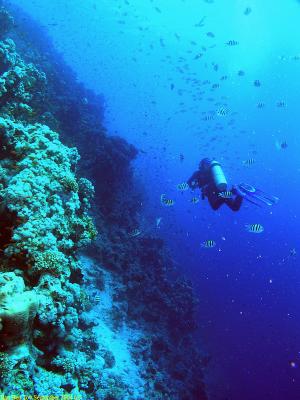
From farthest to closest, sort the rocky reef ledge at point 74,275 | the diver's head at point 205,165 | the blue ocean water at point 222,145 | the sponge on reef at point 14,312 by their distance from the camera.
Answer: the blue ocean water at point 222,145 → the diver's head at point 205,165 → the rocky reef ledge at point 74,275 → the sponge on reef at point 14,312

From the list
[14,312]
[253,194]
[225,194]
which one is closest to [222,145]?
[253,194]

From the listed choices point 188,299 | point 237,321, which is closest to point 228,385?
point 237,321

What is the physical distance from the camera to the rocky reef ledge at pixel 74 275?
133 inches

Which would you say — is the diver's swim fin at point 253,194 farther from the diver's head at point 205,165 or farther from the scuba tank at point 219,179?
the diver's head at point 205,165

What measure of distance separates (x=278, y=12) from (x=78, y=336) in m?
65.2

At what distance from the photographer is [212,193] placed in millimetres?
10906

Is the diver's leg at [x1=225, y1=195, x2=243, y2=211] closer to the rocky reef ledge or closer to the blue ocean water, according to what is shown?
the rocky reef ledge

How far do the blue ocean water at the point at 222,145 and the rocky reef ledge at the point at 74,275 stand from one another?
638 centimetres

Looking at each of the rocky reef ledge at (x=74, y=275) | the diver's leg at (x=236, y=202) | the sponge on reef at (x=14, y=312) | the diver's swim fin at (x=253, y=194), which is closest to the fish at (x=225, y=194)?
the diver's leg at (x=236, y=202)

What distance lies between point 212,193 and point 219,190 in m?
0.34

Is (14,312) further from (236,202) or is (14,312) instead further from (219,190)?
(236,202)

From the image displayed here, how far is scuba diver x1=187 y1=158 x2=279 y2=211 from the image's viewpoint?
10.6 metres

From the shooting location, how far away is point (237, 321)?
914 inches

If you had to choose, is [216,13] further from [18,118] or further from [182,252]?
[18,118]
